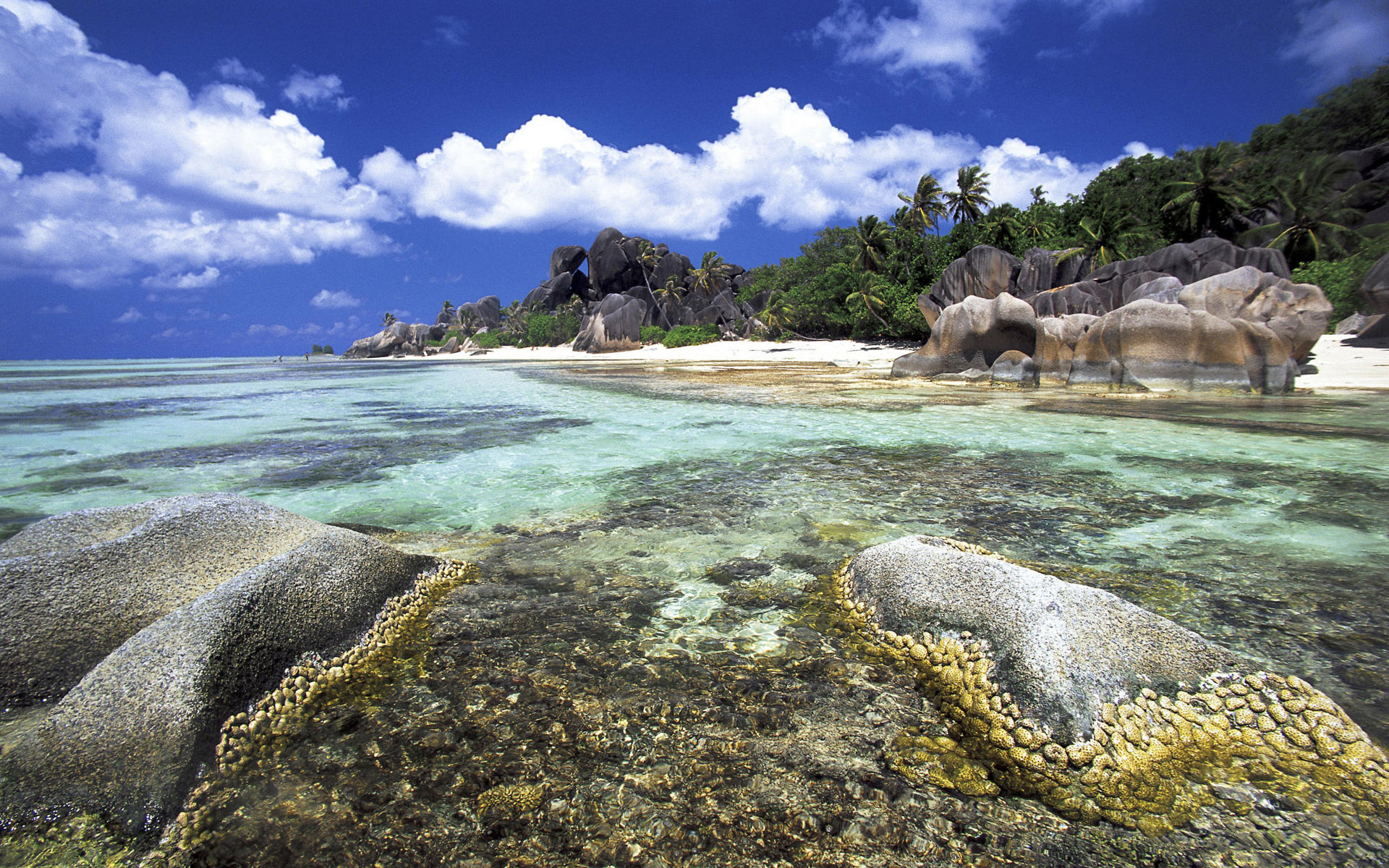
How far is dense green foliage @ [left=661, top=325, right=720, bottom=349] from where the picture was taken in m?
52.1

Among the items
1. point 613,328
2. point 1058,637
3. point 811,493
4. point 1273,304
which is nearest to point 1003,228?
point 1273,304

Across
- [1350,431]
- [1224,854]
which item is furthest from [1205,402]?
[1224,854]

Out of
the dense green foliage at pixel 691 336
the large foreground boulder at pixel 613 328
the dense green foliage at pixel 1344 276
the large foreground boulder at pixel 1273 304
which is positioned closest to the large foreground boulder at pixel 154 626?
the large foreground boulder at pixel 1273 304

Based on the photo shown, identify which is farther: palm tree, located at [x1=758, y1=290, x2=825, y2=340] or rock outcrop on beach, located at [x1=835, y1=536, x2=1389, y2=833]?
palm tree, located at [x1=758, y1=290, x2=825, y2=340]

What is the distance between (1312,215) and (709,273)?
1745 inches

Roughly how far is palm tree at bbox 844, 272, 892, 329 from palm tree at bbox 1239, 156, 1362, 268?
18.7m

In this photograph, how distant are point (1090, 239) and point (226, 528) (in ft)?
134

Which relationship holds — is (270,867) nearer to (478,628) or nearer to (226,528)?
(478,628)

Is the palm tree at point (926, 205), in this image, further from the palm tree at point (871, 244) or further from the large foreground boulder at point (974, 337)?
the large foreground boulder at point (974, 337)

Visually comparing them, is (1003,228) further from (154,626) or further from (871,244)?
(154,626)

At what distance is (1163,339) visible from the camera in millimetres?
13461

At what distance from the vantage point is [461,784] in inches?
84.7

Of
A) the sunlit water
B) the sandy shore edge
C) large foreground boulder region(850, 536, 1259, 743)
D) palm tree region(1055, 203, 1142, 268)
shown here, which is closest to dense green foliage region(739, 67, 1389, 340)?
palm tree region(1055, 203, 1142, 268)

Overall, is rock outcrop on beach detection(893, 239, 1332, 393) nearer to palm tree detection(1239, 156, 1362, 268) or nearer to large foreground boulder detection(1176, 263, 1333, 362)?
large foreground boulder detection(1176, 263, 1333, 362)
